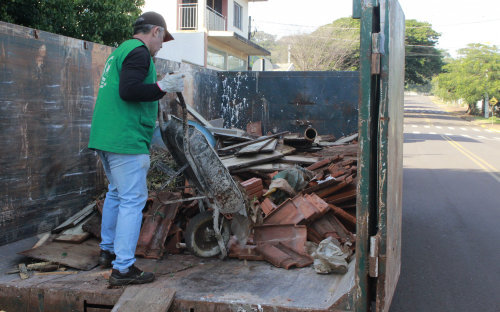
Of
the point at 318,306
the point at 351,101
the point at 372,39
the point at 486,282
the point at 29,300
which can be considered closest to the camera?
the point at 372,39

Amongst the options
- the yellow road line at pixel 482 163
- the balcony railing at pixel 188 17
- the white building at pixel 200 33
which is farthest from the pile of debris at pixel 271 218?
the balcony railing at pixel 188 17

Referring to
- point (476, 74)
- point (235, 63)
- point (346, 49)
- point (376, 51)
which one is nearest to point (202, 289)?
point (376, 51)

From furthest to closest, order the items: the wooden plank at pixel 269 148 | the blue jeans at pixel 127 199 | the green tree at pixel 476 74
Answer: the green tree at pixel 476 74 < the wooden plank at pixel 269 148 < the blue jeans at pixel 127 199

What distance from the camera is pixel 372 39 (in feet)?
8.43

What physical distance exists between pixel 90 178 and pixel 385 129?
11.4 ft

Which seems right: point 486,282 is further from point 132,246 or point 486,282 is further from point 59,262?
point 59,262

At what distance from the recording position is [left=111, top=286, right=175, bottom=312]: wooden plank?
2844mm

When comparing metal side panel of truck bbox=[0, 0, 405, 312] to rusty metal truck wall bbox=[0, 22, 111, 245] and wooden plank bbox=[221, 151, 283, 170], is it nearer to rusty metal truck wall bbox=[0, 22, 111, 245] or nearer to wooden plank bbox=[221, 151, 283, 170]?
rusty metal truck wall bbox=[0, 22, 111, 245]

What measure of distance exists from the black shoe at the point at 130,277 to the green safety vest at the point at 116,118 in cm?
87

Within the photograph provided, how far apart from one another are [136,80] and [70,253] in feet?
5.46

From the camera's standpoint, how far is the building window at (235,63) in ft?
107

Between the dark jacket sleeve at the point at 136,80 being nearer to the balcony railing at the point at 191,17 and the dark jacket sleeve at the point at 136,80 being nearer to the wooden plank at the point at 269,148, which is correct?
the wooden plank at the point at 269,148

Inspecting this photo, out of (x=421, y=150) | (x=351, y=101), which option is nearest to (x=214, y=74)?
(x=351, y=101)

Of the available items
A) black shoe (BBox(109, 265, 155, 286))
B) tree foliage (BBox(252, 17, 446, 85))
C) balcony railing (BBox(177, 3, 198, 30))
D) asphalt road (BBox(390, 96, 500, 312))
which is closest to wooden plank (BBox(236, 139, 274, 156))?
asphalt road (BBox(390, 96, 500, 312))
